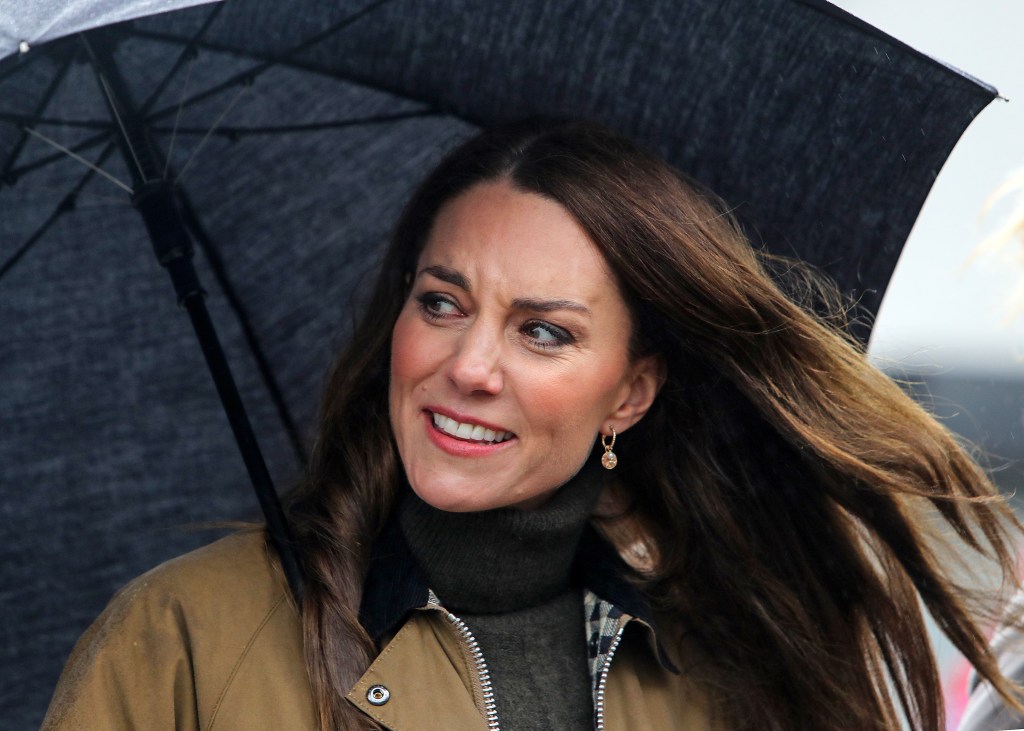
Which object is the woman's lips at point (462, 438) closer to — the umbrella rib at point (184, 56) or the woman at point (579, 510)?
the woman at point (579, 510)

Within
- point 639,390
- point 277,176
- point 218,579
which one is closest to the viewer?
point 218,579

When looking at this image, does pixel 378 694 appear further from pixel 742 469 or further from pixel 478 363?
pixel 742 469

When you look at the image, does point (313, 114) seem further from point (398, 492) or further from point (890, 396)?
point (890, 396)

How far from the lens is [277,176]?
11.2 feet

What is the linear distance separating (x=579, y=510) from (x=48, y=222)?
1376 millimetres

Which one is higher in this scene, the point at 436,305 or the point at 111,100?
the point at 111,100

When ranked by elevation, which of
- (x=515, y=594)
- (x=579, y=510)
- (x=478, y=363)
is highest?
(x=478, y=363)

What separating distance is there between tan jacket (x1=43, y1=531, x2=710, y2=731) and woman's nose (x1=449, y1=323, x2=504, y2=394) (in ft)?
1.50

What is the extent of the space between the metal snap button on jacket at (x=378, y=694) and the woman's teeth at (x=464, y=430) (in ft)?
1.71

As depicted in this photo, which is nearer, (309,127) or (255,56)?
(255,56)

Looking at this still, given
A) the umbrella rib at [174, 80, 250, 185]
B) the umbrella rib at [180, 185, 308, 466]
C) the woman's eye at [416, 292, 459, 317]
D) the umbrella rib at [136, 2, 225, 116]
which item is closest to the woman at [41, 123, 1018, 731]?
the woman's eye at [416, 292, 459, 317]

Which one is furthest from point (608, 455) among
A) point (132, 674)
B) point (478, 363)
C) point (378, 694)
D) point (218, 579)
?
point (132, 674)

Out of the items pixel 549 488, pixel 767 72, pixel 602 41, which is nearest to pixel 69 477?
pixel 549 488

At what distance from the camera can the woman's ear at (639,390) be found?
3186 mm
